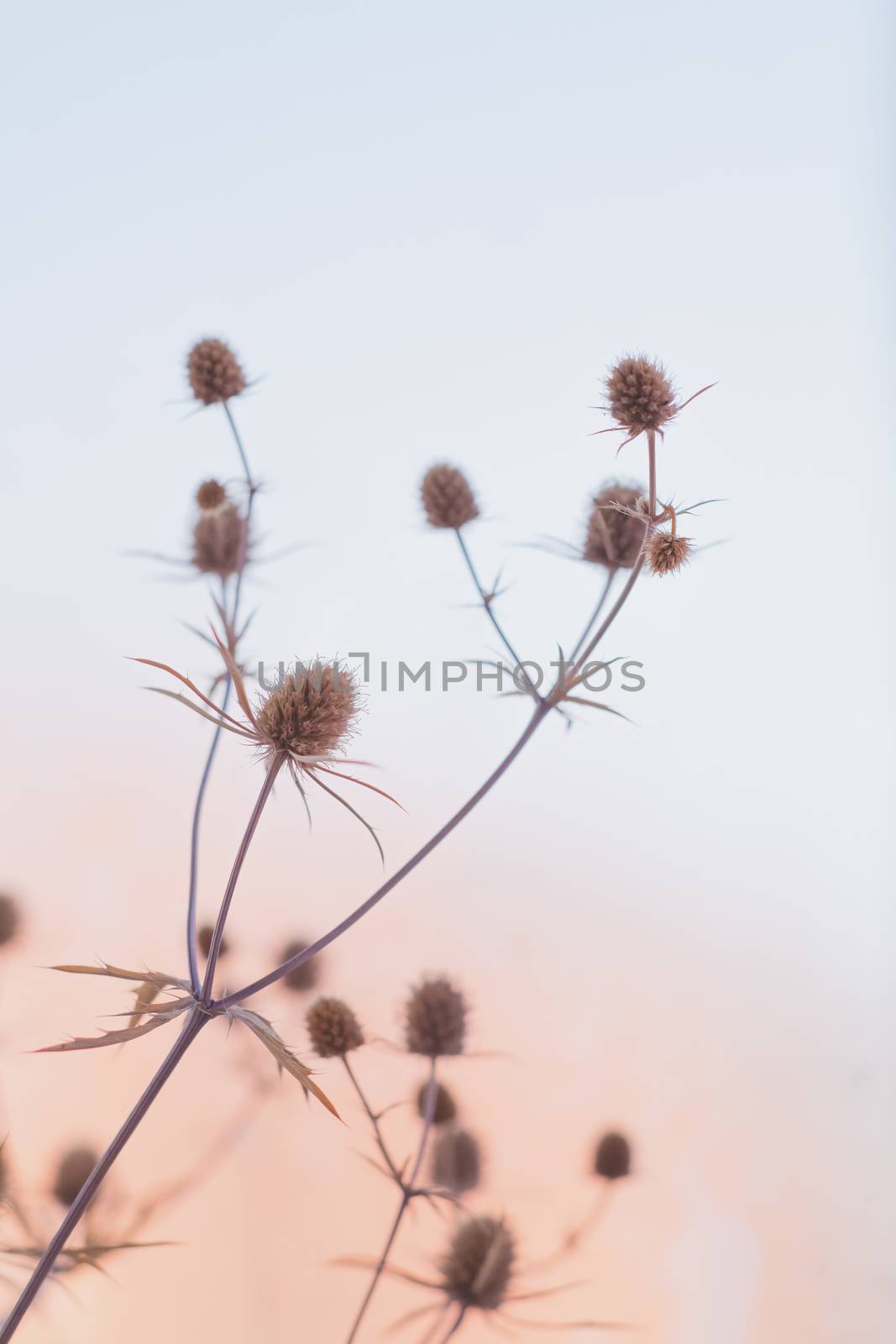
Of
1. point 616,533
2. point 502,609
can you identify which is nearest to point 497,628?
point 616,533

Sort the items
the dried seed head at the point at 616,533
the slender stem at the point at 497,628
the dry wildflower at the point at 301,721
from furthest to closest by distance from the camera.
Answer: the dried seed head at the point at 616,533 < the slender stem at the point at 497,628 < the dry wildflower at the point at 301,721

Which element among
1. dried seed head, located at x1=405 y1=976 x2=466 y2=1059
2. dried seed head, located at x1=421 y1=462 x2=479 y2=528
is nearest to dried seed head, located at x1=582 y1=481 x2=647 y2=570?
dried seed head, located at x1=421 y1=462 x2=479 y2=528

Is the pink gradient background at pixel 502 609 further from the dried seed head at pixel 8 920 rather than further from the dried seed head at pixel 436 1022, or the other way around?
the dried seed head at pixel 436 1022

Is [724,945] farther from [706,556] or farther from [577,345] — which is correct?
[577,345]

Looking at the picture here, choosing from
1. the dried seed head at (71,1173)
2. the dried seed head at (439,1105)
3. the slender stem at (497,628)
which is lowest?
the dried seed head at (71,1173)

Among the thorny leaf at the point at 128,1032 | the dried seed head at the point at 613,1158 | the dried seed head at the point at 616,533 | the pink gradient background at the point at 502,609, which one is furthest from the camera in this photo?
the pink gradient background at the point at 502,609

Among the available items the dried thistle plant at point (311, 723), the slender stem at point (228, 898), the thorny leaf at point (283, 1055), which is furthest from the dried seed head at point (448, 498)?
the thorny leaf at point (283, 1055)

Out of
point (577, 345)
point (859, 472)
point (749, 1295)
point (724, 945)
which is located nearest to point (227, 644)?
point (577, 345)
